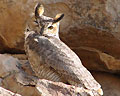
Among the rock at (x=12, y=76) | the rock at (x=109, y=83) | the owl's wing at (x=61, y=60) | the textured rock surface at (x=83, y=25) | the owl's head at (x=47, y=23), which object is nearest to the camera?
the owl's wing at (x=61, y=60)

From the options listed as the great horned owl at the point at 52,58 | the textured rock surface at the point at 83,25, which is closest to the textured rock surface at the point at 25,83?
the great horned owl at the point at 52,58

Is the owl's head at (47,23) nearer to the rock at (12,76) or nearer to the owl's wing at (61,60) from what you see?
the owl's wing at (61,60)

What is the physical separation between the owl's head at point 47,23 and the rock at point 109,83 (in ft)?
4.69

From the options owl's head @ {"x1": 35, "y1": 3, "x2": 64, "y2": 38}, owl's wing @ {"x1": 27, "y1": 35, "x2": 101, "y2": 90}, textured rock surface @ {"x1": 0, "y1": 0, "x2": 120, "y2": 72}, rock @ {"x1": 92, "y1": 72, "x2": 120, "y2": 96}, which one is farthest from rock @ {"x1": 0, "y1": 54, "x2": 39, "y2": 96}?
rock @ {"x1": 92, "y1": 72, "x2": 120, "y2": 96}

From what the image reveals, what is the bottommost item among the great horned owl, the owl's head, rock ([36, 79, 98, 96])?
rock ([36, 79, 98, 96])

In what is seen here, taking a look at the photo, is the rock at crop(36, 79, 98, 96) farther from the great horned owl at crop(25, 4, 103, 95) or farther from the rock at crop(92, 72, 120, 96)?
the rock at crop(92, 72, 120, 96)

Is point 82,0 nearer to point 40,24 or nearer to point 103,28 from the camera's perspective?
point 103,28

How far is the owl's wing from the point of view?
3.90 m

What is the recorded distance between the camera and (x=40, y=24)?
435 cm

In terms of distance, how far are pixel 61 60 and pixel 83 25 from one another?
1.13m

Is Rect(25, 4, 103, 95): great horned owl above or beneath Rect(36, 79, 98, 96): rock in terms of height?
above

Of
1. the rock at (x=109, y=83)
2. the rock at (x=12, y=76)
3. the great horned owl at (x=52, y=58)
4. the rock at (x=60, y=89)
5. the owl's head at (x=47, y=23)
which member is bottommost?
the rock at (x=109, y=83)

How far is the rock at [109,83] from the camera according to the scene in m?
5.41

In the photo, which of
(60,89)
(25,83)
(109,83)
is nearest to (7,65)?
(25,83)
